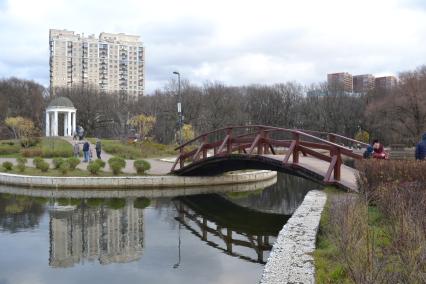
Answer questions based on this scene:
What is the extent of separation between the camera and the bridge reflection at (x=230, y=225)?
35.5 ft

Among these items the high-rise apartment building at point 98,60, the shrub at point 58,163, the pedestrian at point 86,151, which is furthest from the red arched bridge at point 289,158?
the high-rise apartment building at point 98,60

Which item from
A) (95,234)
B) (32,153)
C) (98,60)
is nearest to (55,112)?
(32,153)

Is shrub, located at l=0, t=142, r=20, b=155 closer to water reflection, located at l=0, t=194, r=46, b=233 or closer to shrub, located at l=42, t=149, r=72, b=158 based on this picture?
shrub, located at l=42, t=149, r=72, b=158

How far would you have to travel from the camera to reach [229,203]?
58.5 feet

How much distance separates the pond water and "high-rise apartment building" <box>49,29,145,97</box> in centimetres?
8196

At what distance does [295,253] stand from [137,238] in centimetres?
559

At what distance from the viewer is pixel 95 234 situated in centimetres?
1179

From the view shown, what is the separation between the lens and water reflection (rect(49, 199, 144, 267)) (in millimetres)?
9742

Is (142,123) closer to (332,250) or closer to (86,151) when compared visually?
(86,151)

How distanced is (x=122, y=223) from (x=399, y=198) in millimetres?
8547

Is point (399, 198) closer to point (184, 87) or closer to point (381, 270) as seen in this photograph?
point (381, 270)

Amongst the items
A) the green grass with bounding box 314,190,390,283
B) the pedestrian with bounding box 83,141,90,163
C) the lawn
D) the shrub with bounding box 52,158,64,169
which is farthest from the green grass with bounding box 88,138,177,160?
the green grass with bounding box 314,190,390,283

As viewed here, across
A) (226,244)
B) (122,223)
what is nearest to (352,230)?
(226,244)

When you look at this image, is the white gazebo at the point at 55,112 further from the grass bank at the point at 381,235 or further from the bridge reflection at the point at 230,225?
the grass bank at the point at 381,235
